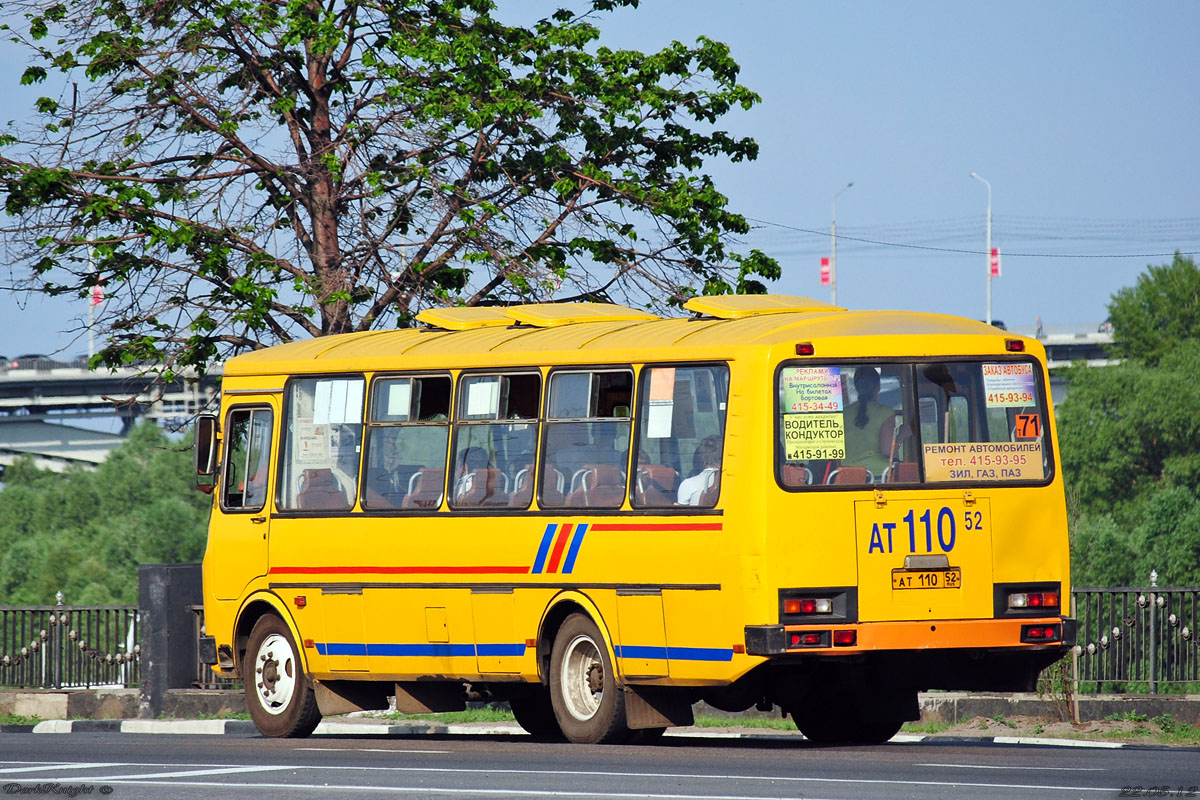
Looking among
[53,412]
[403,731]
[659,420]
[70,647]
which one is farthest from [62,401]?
[659,420]

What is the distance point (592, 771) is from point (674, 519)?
88.0 inches

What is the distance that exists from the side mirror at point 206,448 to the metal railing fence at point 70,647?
4469mm

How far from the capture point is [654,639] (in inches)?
544

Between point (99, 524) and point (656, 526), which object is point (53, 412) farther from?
point (656, 526)

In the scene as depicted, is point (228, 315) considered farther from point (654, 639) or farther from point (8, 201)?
point (654, 639)

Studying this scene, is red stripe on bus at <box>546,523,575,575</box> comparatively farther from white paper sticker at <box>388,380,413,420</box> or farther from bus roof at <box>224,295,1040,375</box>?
white paper sticker at <box>388,380,413,420</box>

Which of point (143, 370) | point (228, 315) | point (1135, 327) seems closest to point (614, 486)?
point (228, 315)

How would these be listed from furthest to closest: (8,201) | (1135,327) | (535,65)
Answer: (1135,327)
(535,65)
(8,201)

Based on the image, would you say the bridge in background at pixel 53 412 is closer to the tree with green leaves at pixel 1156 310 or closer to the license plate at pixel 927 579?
the tree with green leaves at pixel 1156 310

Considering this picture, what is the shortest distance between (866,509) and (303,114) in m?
12.0

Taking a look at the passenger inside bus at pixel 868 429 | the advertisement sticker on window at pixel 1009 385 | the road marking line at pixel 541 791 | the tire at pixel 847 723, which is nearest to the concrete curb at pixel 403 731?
the tire at pixel 847 723

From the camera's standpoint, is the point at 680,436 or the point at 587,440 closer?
the point at 680,436

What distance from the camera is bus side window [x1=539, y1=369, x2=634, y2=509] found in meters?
14.3

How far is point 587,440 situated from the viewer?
575 inches
